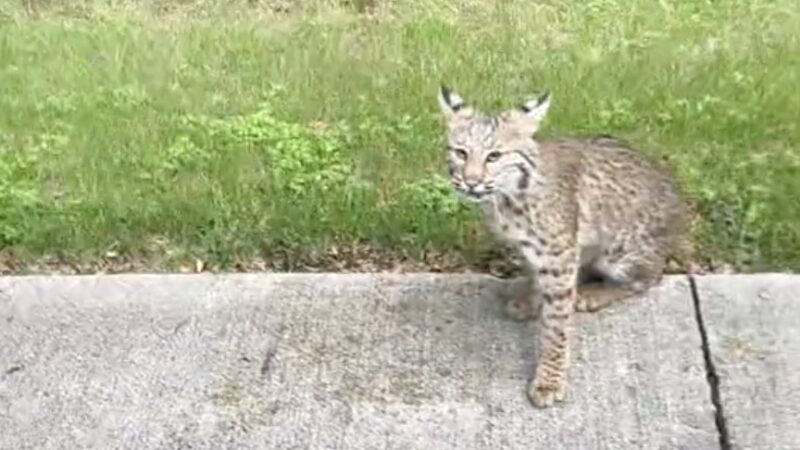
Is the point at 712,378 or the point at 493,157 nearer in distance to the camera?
the point at 493,157

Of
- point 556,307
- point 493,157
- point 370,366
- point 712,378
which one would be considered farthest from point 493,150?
point 712,378

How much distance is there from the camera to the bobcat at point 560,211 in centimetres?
440

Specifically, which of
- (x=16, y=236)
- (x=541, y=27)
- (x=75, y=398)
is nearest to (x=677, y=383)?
(x=75, y=398)

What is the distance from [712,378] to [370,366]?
0.99 meters

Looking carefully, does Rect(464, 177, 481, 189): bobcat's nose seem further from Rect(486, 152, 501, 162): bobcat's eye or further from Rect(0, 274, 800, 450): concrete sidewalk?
Rect(0, 274, 800, 450): concrete sidewalk

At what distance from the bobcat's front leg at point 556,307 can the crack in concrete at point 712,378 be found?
1.35 feet

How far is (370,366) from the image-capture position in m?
4.65

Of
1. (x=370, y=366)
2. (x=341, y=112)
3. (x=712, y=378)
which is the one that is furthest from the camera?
(x=341, y=112)

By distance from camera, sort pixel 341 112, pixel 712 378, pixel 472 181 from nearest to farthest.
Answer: pixel 472 181 → pixel 712 378 → pixel 341 112

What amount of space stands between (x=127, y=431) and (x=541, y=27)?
3824mm

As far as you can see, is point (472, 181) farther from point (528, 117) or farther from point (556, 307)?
point (556, 307)

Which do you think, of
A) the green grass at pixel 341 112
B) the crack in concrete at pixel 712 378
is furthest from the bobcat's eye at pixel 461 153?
the green grass at pixel 341 112

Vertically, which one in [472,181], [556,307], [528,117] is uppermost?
[528,117]

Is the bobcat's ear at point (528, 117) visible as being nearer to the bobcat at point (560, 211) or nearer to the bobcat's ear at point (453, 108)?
the bobcat at point (560, 211)
